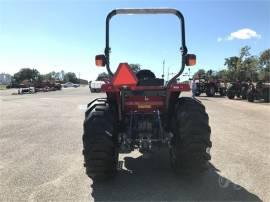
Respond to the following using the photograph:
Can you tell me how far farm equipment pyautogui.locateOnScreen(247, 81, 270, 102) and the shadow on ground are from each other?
2072 cm

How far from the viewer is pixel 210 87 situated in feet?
111

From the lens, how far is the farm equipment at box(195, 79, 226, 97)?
33844 millimetres

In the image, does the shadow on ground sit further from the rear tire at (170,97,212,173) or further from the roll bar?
the roll bar

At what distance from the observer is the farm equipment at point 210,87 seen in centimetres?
3384

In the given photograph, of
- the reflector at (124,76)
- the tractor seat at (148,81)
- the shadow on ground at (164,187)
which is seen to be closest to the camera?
the shadow on ground at (164,187)

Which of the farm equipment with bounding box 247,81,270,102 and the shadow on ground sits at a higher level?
the farm equipment with bounding box 247,81,270,102

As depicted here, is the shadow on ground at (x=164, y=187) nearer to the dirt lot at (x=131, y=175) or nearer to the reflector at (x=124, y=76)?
the dirt lot at (x=131, y=175)

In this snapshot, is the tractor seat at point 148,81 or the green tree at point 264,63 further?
the green tree at point 264,63

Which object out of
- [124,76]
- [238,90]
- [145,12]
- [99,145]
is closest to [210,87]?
[238,90]

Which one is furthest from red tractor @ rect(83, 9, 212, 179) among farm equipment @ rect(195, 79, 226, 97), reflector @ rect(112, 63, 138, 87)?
farm equipment @ rect(195, 79, 226, 97)

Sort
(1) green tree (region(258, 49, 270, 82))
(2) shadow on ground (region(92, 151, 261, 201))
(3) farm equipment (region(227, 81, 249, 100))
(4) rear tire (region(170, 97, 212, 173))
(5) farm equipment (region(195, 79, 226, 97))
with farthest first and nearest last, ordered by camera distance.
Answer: (1) green tree (region(258, 49, 270, 82)) → (5) farm equipment (region(195, 79, 226, 97)) → (3) farm equipment (region(227, 81, 249, 100)) → (4) rear tire (region(170, 97, 212, 173)) → (2) shadow on ground (region(92, 151, 261, 201))

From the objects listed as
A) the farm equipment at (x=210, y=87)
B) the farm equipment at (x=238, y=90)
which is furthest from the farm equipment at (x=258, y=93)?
the farm equipment at (x=210, y=87)

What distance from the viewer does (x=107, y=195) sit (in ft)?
17.0

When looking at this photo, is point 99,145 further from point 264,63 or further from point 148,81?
point 264,63
